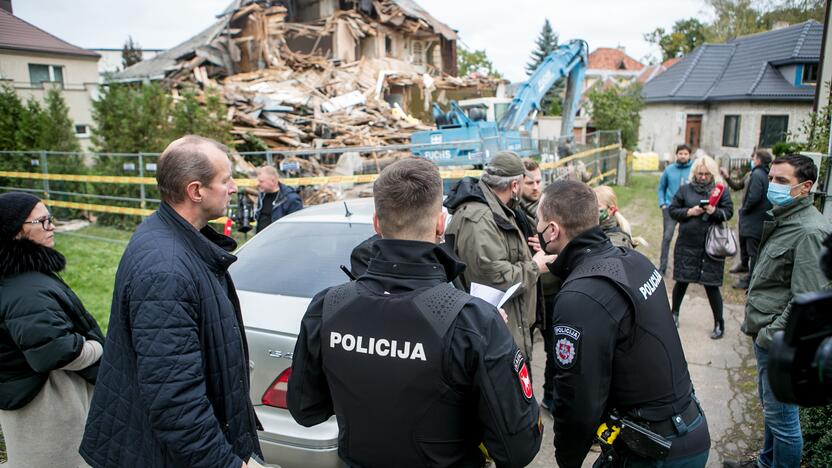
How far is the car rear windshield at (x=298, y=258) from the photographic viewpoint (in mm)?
3496

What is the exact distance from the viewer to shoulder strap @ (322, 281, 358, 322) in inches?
67.2

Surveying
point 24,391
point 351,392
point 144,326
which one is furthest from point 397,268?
point 24,391

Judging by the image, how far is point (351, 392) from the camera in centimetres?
169

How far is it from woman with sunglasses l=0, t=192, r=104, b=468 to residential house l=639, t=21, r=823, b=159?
28.6 m

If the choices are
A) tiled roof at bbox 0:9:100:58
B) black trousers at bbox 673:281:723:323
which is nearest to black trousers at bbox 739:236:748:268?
black trousers at bbox 673:281:723:323

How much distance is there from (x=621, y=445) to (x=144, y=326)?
1.90 metres

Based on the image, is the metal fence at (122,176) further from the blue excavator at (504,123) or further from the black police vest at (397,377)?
the black police vest at (397,377)

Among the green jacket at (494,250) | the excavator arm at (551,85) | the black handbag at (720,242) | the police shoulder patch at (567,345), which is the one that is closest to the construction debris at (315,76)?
the excavator arm at (551,85)

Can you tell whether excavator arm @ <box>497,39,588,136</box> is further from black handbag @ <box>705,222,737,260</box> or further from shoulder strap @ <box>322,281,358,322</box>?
shoulder strap @ <box>322,281,358,322</box>

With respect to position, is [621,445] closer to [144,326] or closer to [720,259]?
[144,326]

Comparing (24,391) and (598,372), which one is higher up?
(598,372)

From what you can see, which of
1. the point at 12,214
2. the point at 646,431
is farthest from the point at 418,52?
the point at 646,431

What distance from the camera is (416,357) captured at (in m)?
1.57

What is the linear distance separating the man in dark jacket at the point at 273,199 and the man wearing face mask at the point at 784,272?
4.62 m
